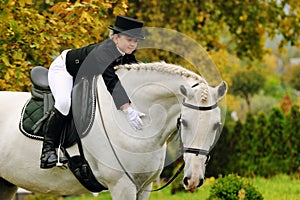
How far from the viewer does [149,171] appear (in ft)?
18.8

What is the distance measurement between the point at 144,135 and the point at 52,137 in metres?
0.84

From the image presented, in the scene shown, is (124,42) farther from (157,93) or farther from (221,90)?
(221,90)

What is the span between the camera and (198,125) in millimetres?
5234

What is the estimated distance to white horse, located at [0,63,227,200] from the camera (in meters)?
5.27

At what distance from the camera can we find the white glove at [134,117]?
560 centimetres

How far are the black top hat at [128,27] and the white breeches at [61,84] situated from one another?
1.98 ft

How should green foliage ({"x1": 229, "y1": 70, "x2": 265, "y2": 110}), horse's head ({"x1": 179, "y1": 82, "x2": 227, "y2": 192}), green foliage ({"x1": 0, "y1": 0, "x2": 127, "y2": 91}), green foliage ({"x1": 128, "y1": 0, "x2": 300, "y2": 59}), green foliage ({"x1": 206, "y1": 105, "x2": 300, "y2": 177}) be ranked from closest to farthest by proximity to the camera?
horse's head ({"x1": 179, "y1": 82, "x2": 227, "y2": 192}) < green foliage ({"x1": 0, "y1": 0, "x2": 127, "y2": 91}) < green foliage ({"x1": 206, "y1": 105, "x2": 300, "y2": 177}) < green foliage ({"x1": 128, "y1": 0, "x2": 300, "y2": 59}) < green foliage ({"x1": 229, "y1": 70, "x2": 265, "y2": 110})

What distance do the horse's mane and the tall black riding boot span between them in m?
0.67

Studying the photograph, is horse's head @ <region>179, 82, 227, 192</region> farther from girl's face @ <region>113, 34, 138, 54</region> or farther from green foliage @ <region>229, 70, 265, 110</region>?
green foliage @ <region>229, 70, 265, 110</region>

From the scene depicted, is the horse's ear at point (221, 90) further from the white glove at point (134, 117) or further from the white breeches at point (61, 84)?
the white breeches at point (61, 84)

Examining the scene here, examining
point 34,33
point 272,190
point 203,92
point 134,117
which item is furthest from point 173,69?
point 272,190

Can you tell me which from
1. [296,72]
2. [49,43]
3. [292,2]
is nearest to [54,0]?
[49,43]

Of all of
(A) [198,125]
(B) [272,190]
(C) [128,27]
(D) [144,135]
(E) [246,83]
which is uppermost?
(C) [128,27]

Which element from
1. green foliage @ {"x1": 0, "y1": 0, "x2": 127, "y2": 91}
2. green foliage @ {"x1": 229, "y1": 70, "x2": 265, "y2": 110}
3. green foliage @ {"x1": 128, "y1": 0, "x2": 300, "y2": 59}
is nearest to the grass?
green foliage @ {"x1": 0, "y1": 0, "x2": 127, "y2": 91}
